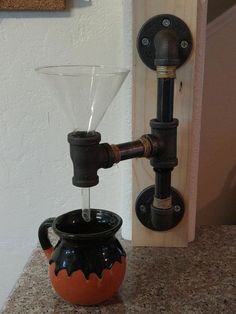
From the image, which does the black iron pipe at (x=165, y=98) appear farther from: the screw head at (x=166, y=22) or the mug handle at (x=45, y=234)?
the mug handle at (x=45, y=234)

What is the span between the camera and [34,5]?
0.64 metres

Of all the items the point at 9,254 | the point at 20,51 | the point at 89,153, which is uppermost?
the point at 20,51

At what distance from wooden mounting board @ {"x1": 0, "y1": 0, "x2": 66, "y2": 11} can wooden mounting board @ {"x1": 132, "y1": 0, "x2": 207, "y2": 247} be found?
0.48 feet

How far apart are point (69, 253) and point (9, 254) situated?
14.0 inches

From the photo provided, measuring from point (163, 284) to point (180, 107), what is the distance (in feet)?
0.85

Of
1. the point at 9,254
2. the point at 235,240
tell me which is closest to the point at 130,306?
the point at 235,240

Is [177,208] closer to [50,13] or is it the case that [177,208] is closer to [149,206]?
[149,206]

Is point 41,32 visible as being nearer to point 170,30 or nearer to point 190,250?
point 170,30

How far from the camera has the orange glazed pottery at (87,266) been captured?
1.55 feet

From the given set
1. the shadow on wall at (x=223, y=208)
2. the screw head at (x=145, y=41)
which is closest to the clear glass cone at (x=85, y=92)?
the screw head at (x=145, y=41)

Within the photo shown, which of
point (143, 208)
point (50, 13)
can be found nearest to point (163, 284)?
point (143, 208)

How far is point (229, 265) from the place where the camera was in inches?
23.5

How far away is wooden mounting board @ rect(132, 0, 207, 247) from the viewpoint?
564 millimetres

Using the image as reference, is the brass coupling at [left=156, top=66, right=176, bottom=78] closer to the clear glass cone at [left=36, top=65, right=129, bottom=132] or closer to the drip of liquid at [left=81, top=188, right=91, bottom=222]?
the clear glass cone at [left=36, top=65, right=129, bottom=132]
